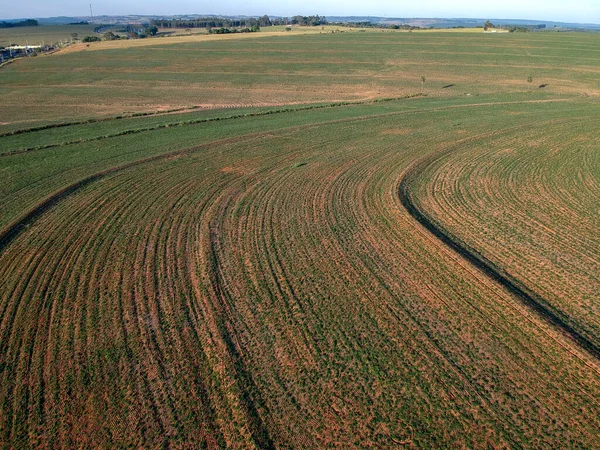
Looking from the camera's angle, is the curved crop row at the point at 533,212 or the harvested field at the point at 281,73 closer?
the curved crop row at the point at 533,212

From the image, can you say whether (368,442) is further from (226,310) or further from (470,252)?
(470,252)

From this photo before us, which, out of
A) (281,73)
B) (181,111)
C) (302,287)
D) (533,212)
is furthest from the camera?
(281,73)

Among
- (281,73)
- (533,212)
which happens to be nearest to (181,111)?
(281,73)

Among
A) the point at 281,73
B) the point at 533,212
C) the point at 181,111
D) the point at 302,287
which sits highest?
the point at 281,73

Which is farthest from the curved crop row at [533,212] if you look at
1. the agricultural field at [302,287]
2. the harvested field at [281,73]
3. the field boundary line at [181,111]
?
the harvested field at [281,73]

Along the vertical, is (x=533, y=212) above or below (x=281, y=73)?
below

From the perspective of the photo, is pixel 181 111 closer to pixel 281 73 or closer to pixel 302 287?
pixel 281 73

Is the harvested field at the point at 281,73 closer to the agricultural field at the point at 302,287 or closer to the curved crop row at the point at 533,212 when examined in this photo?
the agricultural field at the point at 302,287

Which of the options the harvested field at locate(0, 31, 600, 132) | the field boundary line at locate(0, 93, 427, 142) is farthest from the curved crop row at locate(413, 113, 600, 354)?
the harvested field at locate(0, 31, 600, 132)

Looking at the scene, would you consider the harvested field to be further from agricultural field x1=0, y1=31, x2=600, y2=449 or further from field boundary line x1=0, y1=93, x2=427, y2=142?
agricultural field x1=0, y1=31, x2=600, y2=449
